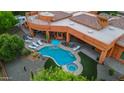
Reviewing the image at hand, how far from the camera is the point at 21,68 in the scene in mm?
14680

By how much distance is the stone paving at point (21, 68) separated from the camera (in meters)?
13.7

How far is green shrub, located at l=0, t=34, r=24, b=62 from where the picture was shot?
1443cm

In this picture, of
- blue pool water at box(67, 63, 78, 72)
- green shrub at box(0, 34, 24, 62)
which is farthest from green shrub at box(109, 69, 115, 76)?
green shrub at box(0, 34, 24, 62)

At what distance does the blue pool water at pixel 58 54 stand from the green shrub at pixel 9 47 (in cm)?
249

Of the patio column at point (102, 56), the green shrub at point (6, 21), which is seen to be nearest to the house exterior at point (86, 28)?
the patio column at point (102, 56)

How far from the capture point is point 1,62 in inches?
591

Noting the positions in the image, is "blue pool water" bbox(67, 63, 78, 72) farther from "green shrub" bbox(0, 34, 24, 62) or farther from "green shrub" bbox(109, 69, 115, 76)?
"green shrub" bbox(0, 34, 24, 62)

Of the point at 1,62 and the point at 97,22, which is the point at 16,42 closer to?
the point at 1,62

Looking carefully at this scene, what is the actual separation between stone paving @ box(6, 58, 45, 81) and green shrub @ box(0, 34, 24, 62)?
69 cm

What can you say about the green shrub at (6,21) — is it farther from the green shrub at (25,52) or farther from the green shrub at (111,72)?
A: the green shrub at (111,72)

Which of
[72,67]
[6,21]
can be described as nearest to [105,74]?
[72,67]

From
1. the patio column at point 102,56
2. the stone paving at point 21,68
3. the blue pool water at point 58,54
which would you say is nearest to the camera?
the stone paving at point 21,68

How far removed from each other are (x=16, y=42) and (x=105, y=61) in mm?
9260

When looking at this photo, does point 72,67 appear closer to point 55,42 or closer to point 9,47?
point 55,42
